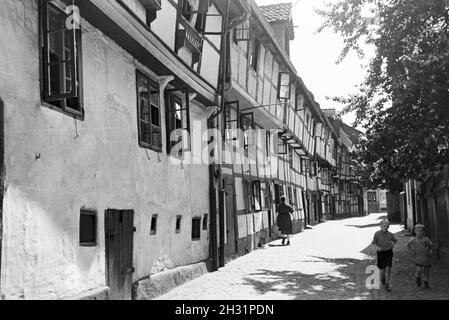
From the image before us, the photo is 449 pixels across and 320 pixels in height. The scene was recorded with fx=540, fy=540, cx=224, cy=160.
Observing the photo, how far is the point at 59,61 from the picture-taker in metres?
6.09

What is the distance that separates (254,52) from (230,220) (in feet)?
18.9

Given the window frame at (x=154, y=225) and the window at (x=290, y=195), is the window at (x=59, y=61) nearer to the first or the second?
the window frame at (x=154, y=225)

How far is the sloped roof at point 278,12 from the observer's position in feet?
74.8

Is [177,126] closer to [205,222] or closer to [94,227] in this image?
[205,222]

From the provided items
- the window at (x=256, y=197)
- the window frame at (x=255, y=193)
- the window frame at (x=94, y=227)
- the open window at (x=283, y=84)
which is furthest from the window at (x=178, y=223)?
the open window at (x=283, y=84)

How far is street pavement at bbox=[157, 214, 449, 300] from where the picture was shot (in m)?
9.19

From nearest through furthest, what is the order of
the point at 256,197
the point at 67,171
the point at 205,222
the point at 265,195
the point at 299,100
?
the point at 67,171 < the point at 205,222 < the point at 256,197 < the point at 265,195 < the point at 299,100

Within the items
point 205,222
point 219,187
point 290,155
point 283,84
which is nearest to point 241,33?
point 219,187

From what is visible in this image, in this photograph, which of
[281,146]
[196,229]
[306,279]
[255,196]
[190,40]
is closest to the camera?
[190,40]

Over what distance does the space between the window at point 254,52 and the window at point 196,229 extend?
21.1 ft

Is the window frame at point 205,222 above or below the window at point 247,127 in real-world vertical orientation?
below

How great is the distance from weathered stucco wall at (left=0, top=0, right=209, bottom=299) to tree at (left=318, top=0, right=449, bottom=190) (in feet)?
16.6

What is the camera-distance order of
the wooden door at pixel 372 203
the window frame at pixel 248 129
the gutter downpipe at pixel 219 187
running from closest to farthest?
the gutter downpipe at pixel 219 187 < the window frame at pixel 248 129 < the wooden door at pixel 372 203

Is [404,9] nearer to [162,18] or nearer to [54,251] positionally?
[162,18]
